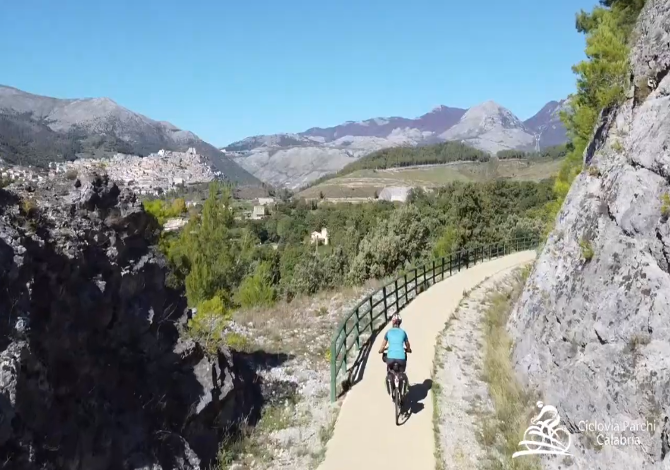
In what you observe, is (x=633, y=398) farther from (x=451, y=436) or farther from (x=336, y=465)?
(x=336, y=465)

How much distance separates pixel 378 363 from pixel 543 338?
3578 millimetres

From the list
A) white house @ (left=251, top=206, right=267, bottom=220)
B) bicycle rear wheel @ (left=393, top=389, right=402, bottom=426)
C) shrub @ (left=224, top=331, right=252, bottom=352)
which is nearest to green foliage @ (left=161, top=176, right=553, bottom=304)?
shrub @ (left=224, top=331, right=252, bottom=352)

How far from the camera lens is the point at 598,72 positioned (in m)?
13.2

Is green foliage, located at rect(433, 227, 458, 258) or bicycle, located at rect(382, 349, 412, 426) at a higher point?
bicycle, located at rect(382, 349, 412, 426)

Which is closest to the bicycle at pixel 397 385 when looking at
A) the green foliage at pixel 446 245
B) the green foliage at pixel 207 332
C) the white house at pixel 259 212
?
the green foliage at pixel 207 332

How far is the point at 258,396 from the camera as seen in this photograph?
33.2 ft

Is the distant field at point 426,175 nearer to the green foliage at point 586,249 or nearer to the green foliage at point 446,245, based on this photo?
the green foliage at point 446,245

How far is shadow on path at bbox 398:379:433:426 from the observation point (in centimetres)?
885

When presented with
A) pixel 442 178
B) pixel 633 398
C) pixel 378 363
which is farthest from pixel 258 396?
pixel 442 178

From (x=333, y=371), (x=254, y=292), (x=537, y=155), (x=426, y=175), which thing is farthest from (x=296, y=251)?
(x=537, y=155)

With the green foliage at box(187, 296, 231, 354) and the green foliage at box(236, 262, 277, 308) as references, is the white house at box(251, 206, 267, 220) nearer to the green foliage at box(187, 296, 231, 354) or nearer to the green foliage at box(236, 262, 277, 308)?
the green foliage at box(236, 262, 277, 308)

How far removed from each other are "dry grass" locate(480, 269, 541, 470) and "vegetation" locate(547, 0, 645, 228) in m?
6.37

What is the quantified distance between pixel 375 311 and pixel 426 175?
167 metres

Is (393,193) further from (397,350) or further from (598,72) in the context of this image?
(397,350)
